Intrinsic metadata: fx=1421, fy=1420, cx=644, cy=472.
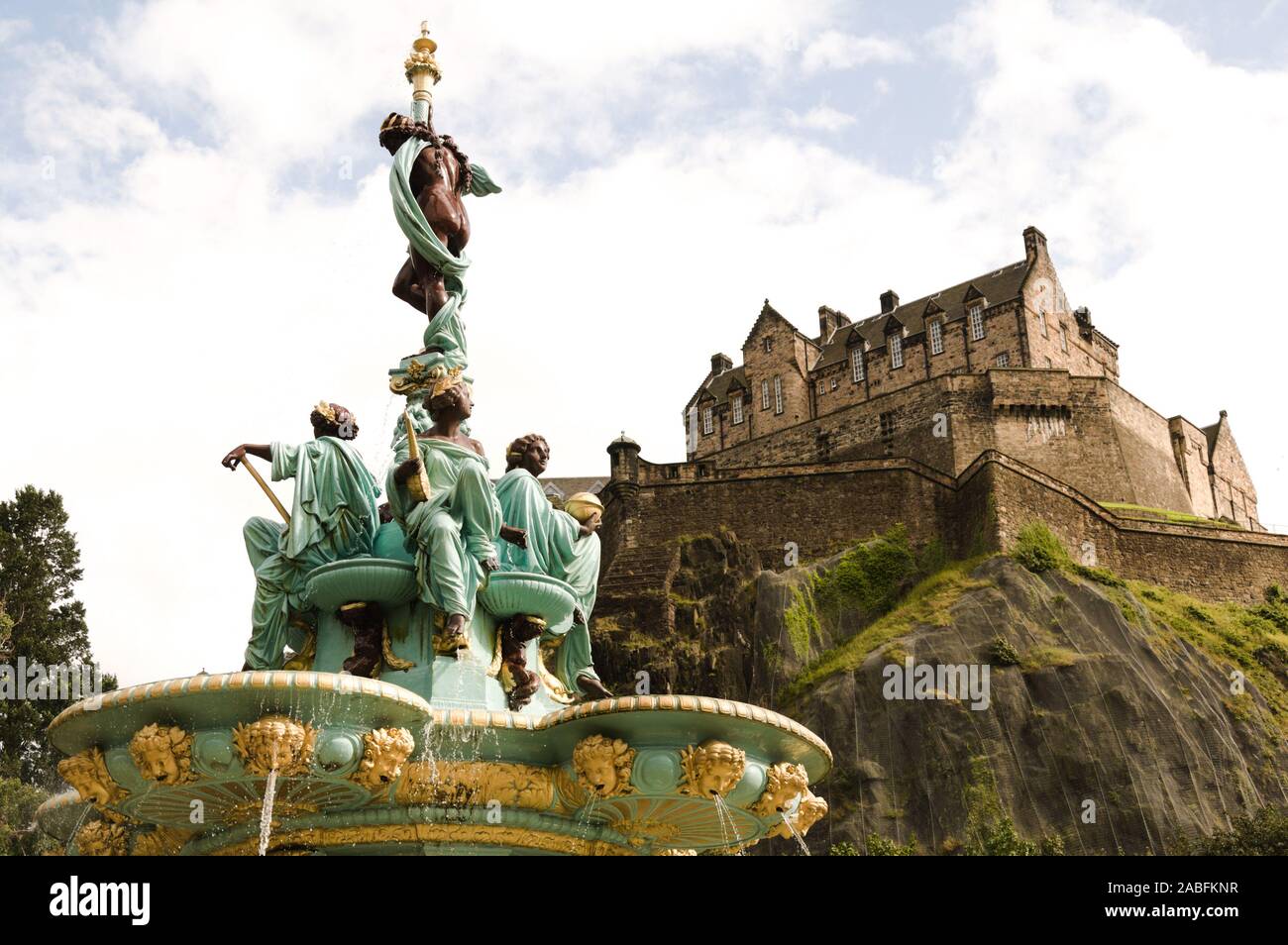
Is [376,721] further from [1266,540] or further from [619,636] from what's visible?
[1266,540]

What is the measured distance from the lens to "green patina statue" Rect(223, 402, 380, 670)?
10227 millimetres

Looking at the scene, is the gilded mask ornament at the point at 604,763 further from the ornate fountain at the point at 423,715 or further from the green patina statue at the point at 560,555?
the green patina statue at the point at 560,555

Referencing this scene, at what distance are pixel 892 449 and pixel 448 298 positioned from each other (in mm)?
49531

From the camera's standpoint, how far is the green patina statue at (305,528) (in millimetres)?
10227

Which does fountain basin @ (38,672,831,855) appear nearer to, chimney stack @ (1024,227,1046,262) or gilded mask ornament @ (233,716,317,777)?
gilded mask ornament @ (233,716,317,777)

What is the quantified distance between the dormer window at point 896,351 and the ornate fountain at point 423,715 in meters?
57.4

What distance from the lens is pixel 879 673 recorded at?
138 feet

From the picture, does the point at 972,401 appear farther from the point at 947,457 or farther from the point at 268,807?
the point at 268,807

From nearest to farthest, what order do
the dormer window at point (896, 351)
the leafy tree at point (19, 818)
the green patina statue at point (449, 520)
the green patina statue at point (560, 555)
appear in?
the green patina statue at point (449, 520), the green patina statue at point (560, 555), the leafy tree at point (19, 818), the dormer window at point (896, 351)

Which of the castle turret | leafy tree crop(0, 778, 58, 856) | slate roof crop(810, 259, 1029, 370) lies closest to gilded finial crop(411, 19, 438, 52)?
leafy tree crop(0, 778, 58, 856)

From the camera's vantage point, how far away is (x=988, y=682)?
4144cm

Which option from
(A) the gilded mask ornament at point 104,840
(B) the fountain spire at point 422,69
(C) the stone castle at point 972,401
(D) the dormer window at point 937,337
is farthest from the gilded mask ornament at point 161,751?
(D) the dormer window at point 937,337

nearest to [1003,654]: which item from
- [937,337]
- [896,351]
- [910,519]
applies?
[910,519]
